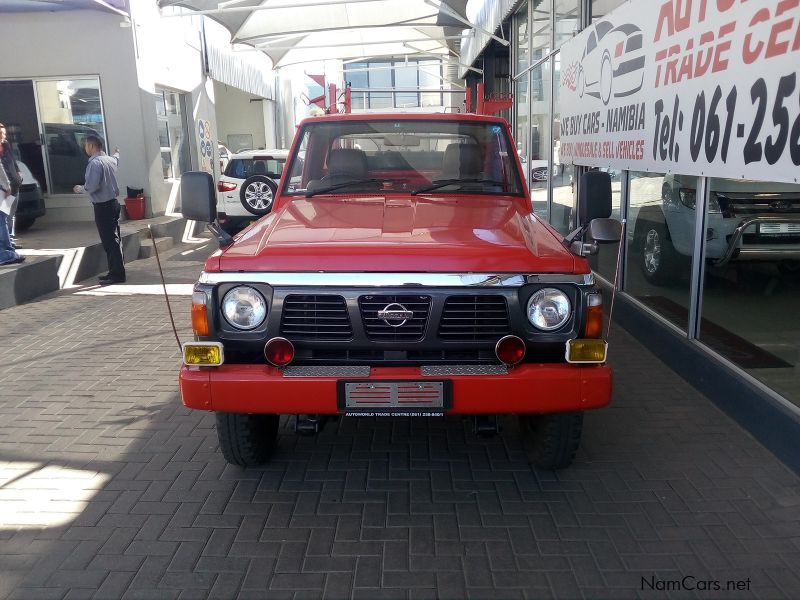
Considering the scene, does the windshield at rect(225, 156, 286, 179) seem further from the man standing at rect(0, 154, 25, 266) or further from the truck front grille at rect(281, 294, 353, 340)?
the truck front grille at rect(281, 294, 353, 340)

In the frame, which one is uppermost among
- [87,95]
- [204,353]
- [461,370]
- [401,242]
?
[87,95]

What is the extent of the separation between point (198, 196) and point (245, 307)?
1.11 meters

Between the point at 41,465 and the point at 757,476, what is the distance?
157 inches

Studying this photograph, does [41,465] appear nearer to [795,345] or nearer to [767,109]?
[767,109]

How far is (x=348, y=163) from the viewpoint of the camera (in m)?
4.60

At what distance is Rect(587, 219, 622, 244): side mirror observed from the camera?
3.49 m

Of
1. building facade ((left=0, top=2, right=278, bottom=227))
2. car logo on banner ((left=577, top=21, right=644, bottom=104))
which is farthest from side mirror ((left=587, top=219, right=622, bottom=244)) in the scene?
building facade ((left=0, top=2, right=278, bottom=227))

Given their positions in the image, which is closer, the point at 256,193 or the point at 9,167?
the point at 9,167

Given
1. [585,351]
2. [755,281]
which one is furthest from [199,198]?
[755,281]

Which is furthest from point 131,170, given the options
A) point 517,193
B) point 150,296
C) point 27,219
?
point 517,193

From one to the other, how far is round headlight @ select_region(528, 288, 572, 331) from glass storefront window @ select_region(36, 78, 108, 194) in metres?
12.2

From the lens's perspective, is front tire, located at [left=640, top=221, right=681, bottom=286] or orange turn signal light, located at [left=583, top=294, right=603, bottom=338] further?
front tire, located at [left=640, top=221, right=681, bottom=286]

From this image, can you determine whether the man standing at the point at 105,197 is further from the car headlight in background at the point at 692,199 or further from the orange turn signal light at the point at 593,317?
the orange turn signal light at the point at 593,317

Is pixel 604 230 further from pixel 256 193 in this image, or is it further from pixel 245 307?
pixel 256 193
